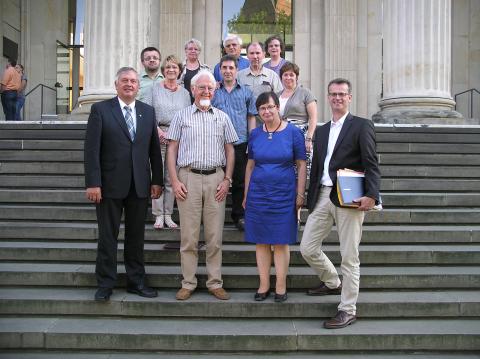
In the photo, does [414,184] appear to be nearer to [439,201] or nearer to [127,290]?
[439,201]

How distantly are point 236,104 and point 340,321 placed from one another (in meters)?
2.58

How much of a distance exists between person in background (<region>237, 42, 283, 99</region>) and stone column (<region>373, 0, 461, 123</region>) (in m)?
4.96

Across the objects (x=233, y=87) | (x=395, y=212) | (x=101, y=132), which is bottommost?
(x=395, y=212)

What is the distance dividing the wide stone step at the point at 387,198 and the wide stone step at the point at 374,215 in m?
0.29

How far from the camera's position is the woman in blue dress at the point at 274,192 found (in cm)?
492

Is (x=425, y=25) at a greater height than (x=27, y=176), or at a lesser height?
greater

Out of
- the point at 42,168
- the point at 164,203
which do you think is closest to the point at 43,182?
the point at 42,168

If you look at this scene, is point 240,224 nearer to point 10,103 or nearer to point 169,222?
point 169,222

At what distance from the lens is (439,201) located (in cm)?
724

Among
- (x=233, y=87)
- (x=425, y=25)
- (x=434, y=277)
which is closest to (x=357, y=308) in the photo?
(x=434, y=277)

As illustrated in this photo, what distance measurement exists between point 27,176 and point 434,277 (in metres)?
5.61

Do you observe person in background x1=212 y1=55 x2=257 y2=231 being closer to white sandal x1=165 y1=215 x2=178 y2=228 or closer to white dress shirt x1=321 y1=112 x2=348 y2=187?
white sandal x1=165 y1=215 x2=178 y2=228

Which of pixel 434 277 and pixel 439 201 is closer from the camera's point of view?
pixel 434 277

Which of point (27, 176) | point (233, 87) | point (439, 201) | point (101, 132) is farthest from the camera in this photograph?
point (27, 176)
